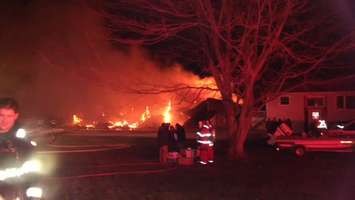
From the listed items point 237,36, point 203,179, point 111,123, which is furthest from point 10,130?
point 111,123

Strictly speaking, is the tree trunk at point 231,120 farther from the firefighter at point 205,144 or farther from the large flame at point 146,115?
the large flame at point 146,115

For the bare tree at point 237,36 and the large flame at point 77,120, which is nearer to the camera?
the bare tree at point 237,36

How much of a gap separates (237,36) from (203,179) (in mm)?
7478

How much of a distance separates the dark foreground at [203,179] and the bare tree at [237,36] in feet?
8.94

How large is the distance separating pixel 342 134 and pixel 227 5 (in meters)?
8.49

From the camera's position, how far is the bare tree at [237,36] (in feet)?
55.1

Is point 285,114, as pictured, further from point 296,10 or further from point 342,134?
point 296,10

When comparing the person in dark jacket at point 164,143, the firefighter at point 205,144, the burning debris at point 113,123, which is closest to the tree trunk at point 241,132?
the firefighter at point 205,144

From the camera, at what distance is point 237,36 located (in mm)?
19578

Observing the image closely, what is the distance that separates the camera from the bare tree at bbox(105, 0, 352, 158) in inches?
661

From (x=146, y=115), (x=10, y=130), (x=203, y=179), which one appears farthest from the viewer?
(x=146, y=115)

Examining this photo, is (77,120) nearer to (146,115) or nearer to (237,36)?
(146,115)

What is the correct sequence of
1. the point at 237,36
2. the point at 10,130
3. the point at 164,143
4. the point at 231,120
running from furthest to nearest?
the point at 231,120
the point at 237,36
the point at 164,143
the point at 10,130

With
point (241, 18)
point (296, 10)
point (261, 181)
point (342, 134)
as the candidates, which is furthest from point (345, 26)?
point (261, 181)
